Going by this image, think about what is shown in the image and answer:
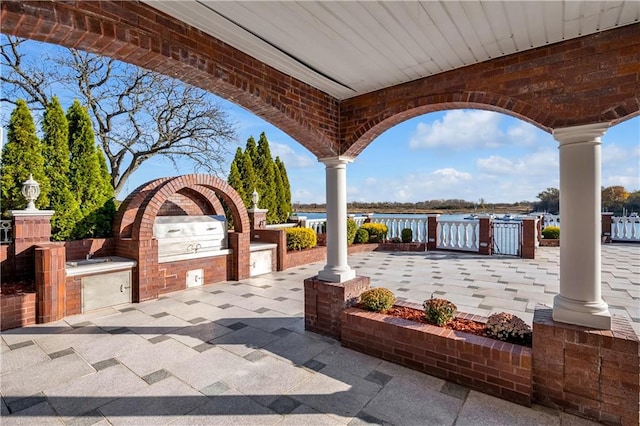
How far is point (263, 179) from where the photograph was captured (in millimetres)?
10391

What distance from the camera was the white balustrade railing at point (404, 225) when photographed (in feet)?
34.0

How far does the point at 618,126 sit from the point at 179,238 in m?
6.29

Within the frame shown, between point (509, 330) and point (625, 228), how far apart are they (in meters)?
11.9

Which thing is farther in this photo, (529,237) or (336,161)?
(529,237)

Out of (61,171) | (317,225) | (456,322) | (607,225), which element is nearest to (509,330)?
(456,322)

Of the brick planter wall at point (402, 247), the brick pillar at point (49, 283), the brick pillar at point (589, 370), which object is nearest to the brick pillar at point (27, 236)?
the brick pillar at point (49, 283)

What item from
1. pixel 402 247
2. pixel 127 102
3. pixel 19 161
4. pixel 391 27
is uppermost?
pixel 127 102

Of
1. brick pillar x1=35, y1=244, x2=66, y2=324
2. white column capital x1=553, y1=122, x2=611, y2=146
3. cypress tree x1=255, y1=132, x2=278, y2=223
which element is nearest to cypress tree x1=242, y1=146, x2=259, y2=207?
cypress tree x1=255, y1=132, x2=278, y2=223

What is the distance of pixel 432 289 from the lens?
Answer: 557 centimetres

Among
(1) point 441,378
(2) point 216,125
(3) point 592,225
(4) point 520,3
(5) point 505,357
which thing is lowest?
(1) point 441,378

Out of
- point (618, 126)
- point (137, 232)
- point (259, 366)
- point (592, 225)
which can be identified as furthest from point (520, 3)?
point (137, 232)

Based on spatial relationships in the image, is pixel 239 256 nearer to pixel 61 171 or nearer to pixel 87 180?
pixel 87 180

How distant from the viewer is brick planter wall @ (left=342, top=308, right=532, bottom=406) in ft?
8.14

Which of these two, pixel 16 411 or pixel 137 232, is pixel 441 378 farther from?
pixel 137 232
